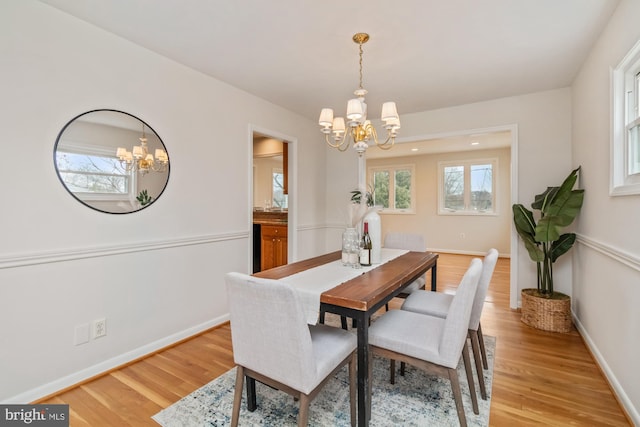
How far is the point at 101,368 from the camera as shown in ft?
7.01

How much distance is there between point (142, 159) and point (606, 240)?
11.5 feet

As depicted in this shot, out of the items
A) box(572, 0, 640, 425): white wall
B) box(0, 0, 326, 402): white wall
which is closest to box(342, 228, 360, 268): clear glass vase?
box(0, 0, 326, 402): white wall

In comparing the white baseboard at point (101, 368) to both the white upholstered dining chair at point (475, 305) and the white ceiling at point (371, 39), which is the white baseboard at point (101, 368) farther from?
the white ceiling at point (371, 39)

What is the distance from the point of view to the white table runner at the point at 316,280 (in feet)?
5.08

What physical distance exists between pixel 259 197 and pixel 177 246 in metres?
4.01

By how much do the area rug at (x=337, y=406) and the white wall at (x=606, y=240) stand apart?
0.80m

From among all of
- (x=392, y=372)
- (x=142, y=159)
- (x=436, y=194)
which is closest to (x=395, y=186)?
(x=436, y=194)

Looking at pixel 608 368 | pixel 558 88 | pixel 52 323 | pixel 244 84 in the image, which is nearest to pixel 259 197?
pixel 244 84

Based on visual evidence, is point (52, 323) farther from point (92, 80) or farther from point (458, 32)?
point (458, 32)

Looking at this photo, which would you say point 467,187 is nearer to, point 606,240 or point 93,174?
point 606,240

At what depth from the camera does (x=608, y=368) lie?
2.02m

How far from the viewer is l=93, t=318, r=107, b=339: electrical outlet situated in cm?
212

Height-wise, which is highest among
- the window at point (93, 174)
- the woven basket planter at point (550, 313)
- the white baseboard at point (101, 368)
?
the window at point (93, 174)

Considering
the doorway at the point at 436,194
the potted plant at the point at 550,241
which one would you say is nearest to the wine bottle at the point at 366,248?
the potted plant at the point at 550,241
